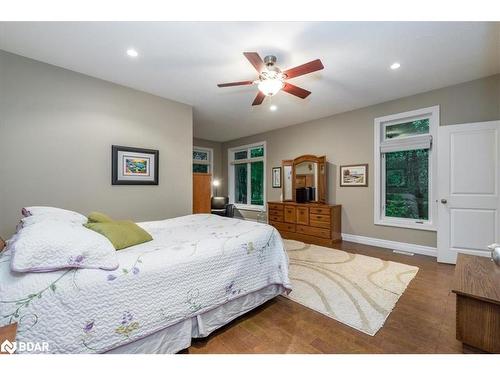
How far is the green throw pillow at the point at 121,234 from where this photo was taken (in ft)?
4.98

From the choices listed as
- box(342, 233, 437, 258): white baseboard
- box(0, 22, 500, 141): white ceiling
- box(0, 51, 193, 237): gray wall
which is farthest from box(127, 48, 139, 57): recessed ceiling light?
box(342, 233, 437, 258): white baseboard

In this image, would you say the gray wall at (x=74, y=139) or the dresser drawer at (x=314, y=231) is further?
the dresser drawer at (x=314, y=231)

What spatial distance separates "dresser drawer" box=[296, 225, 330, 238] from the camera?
163 inches

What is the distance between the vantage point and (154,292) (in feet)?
4.22

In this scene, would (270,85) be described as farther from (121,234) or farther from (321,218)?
(321,218)

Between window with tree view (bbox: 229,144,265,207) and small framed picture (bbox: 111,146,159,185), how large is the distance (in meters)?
3.34

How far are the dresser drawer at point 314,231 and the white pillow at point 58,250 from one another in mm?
3721

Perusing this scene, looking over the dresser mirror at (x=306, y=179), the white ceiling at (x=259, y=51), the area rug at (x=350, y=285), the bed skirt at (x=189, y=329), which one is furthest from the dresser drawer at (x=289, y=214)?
the bed skirt at (x=189, y=329)

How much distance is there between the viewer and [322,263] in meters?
3.07

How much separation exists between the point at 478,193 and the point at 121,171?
5.04 metres

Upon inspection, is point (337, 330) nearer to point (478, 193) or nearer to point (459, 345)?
point (459, 345)

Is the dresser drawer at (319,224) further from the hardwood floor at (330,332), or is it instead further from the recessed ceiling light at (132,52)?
the recessed ceiling light at (132,52)

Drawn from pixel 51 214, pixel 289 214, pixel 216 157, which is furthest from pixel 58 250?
pixel 216 157
